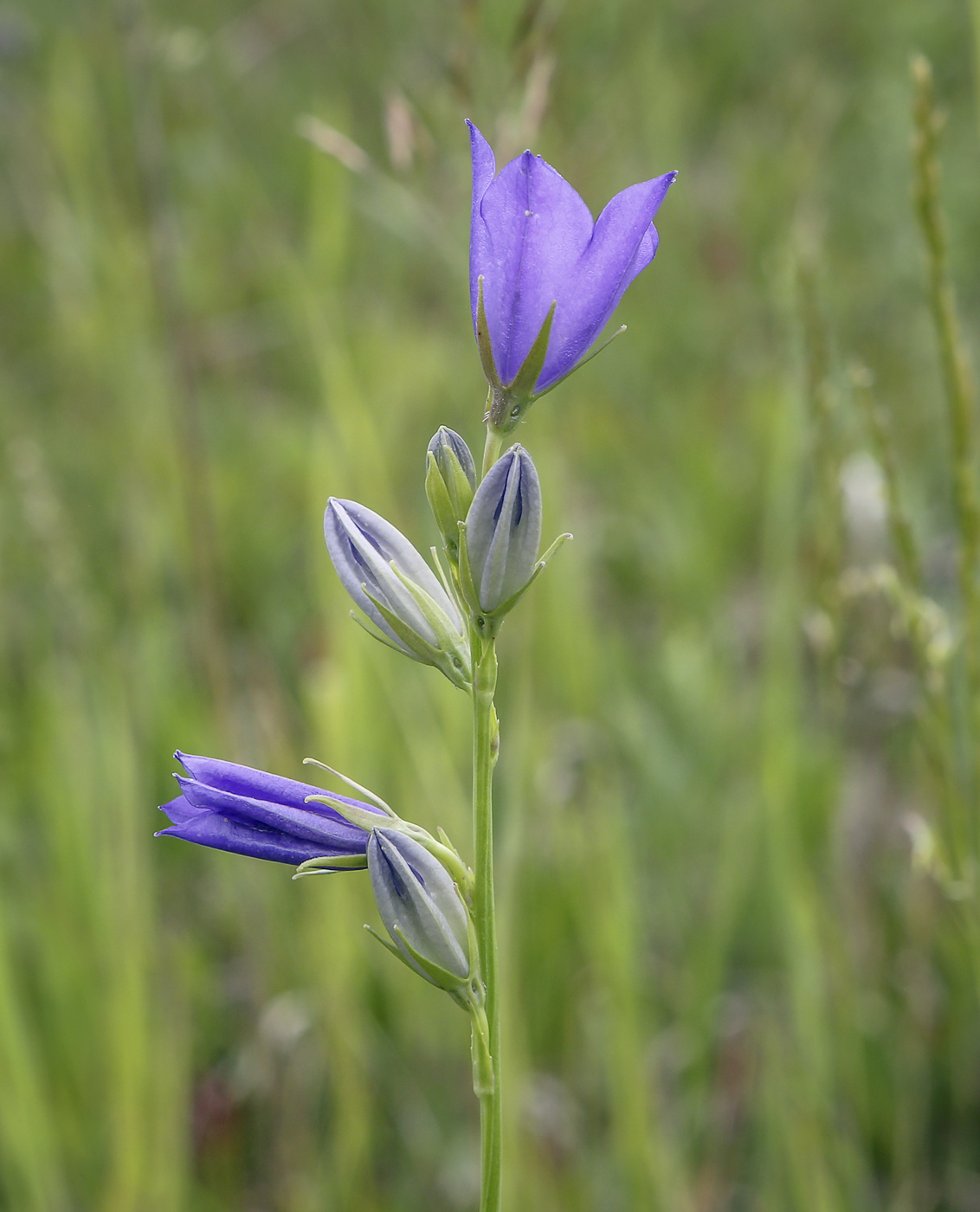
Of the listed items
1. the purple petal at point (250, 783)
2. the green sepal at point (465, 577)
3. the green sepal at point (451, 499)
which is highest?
the green sepal at point (451, 499)

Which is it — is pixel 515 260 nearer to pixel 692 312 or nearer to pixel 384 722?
pixel 384 722

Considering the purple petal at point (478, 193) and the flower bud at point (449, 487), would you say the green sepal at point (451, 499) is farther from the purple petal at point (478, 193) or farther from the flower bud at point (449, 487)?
the purple petal at point (478, 193)

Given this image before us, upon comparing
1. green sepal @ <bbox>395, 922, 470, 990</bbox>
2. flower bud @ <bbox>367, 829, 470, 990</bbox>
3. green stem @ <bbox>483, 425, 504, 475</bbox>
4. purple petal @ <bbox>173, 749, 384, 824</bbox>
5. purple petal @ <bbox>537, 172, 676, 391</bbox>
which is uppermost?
purple petal @ <bbox>537, 172, 676, 391</bbox>

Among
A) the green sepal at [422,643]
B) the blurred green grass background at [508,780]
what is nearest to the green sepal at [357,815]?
the green sepal at [422,643]

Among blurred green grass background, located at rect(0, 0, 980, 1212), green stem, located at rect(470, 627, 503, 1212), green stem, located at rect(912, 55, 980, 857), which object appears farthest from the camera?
blurred green grass background, located at rect(0, 0, 980, 1212)

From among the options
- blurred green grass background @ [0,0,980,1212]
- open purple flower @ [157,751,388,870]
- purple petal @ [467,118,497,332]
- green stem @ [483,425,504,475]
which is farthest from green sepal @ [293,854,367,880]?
blurred green grass background @ [0,0,980,1212]

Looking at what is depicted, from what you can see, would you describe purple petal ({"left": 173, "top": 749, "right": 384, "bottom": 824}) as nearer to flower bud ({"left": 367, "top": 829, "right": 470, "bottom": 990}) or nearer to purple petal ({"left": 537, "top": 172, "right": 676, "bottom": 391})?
flower bud ({"left": 367, "top": 829, "right": 470, "bottom": 990})

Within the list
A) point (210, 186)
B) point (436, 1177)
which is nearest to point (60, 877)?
point (436, 1177)
